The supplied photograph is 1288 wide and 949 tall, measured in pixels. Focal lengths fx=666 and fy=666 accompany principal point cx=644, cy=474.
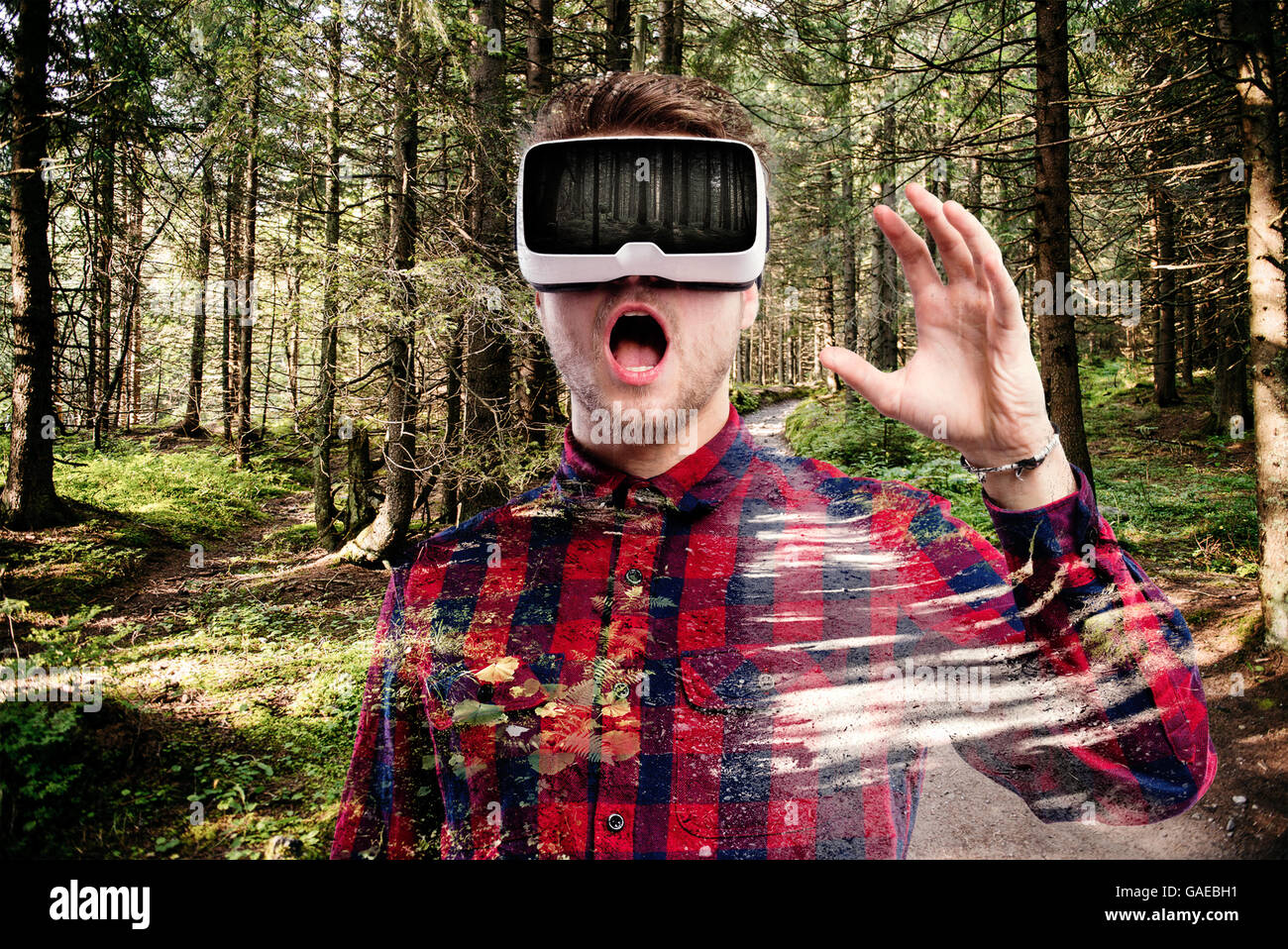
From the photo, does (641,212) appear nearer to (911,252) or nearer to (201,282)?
(911,252)

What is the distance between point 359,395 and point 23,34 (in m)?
2.52

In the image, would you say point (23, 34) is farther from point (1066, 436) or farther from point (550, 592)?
point (1066, 436)

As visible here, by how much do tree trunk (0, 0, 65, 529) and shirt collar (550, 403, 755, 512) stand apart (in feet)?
12.8

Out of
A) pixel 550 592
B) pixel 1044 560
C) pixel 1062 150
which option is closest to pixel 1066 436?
pixel 1062 150

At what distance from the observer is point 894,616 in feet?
4.99

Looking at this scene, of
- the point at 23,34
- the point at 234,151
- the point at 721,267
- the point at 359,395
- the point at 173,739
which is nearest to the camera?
the point at 721,267

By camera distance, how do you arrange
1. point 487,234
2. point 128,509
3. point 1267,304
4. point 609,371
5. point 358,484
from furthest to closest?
point 358,484, point 128,509, point 487,234, point 1267,304, point 609,371

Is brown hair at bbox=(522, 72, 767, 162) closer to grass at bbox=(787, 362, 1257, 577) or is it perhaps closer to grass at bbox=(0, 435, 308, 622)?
grass at bbox=(787, 362, 1257, 577)

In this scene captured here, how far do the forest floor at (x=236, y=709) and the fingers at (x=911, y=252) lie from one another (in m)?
1.62

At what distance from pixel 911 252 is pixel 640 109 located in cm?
69
